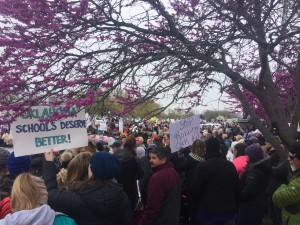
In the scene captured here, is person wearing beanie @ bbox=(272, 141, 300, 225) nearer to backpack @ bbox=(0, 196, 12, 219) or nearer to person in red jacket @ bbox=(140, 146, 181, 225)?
person in red jacket @ bbox=(140, 146, 181, 225)

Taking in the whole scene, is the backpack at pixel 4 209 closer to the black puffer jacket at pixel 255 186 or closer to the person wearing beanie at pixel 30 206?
the person wearing beanie at pixel 30 206

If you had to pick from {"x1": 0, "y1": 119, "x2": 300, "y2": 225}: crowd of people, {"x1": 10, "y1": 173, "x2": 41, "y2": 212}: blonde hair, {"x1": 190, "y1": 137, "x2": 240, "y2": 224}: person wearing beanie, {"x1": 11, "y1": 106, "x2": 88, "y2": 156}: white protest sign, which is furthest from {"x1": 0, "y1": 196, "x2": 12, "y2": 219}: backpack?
{"x1": 190, "y1": 137, "x2": 240, "y2": 224}: person wearing beanie

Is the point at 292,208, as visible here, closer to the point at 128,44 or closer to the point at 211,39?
the point at 211,39

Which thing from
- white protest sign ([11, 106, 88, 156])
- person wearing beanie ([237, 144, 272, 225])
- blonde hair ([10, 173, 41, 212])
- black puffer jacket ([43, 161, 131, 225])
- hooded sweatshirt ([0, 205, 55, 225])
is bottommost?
person wearing beanie ([237, 144, 272, 225])

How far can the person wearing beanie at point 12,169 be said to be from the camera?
3.54 meters

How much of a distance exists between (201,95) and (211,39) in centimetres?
109

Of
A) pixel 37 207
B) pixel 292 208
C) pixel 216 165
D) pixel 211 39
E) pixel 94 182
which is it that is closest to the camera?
pixel 37 207

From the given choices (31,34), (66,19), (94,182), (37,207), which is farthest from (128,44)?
(37,207)

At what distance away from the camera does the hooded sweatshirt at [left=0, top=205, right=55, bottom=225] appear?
2.30 m

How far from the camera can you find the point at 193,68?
12.9 ft

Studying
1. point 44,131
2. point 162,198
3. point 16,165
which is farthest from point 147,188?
point 16,165

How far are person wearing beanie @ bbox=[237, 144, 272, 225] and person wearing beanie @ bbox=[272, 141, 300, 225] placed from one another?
123 centimetres

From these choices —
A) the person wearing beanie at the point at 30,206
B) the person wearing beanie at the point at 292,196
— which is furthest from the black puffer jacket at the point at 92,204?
the person wearing beanie at the point at 292,196

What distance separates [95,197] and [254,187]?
273 cm
